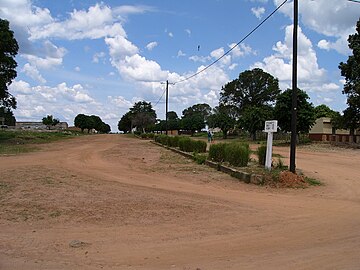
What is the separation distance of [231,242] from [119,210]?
115 inches

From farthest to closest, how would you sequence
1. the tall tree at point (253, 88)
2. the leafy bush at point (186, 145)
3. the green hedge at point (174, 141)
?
the tall tree at point (253, 88) < the green hedge at point (174, 141) < the leafy bush at point (186, 145)

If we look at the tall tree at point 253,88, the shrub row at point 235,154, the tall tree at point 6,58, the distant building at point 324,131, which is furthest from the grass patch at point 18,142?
the tall tree at point 253,88

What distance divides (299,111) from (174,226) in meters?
35.9

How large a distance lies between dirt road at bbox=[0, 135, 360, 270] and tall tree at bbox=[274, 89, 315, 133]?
29434mm

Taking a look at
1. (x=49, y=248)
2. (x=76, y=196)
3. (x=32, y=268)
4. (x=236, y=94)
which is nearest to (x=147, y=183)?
(x=76, y=196)

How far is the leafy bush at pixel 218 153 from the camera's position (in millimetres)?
17880

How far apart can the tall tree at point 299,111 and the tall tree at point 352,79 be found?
353 centimetres

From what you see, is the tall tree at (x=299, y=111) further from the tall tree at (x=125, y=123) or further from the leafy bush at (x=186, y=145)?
Answer: the tall tree at (x=125, y=123)

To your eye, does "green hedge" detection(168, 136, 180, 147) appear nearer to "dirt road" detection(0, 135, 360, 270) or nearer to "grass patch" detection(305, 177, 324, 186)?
"grass patch" detection(305, 177, 324, 186)

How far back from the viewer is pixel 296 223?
7.32m

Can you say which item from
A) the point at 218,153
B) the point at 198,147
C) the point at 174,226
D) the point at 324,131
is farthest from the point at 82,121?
the point at 174,226

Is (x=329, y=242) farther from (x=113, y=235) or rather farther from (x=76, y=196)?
(x=76, y=196)

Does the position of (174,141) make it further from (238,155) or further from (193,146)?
(238,155)

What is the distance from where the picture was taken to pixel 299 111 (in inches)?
1592
